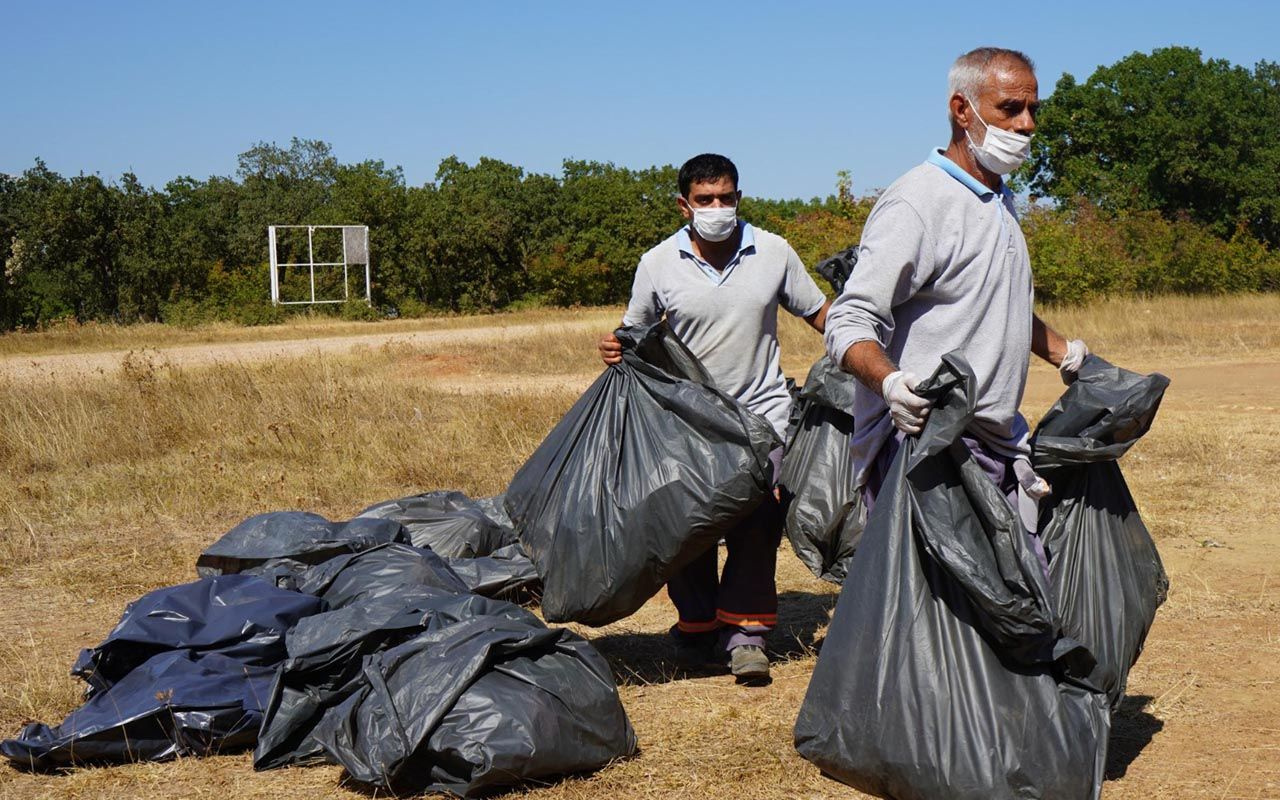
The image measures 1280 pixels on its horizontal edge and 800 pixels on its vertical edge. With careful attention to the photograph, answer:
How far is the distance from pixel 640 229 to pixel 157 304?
11.7 m

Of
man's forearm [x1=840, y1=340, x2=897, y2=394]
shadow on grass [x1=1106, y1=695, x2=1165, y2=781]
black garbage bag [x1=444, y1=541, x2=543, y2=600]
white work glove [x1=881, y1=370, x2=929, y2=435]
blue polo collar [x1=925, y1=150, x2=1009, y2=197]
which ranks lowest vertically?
shadow on grass [x1=1106, y1=695, x2=1165, y2=781]

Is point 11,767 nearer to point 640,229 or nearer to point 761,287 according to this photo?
point 761,287

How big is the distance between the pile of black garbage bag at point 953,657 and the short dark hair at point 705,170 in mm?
1586

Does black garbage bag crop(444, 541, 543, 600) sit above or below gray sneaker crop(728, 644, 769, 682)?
above

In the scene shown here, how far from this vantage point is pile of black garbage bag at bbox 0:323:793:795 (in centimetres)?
320

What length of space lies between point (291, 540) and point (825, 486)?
202 centimetres

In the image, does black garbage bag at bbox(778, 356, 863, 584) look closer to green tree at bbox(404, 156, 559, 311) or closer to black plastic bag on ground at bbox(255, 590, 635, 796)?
black plastic bag on ground at bbox(255, 590, 635, 796)

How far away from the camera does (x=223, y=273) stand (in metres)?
29.1

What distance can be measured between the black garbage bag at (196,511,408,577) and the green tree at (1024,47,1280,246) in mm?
27911

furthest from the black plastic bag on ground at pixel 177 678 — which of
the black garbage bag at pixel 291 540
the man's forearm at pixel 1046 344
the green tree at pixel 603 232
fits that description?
the green tree at pixel 603 232

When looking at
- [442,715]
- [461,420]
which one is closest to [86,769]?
[442,715]

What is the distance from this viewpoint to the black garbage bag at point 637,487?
387 cm

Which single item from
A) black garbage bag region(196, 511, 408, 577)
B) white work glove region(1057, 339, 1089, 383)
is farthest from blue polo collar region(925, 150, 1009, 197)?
black garbage bag region(196, 511, 408, 577)

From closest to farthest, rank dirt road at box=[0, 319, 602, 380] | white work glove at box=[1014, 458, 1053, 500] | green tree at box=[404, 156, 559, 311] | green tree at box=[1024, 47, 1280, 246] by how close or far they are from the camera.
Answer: white work glove at box=[1014, 458, 1053, 500] < dirt road at box=[0, 319, 602, 380] < green tree at box=[404, 156, 559, 311] < green tree at box=[1024, 47, 1280, 246]
